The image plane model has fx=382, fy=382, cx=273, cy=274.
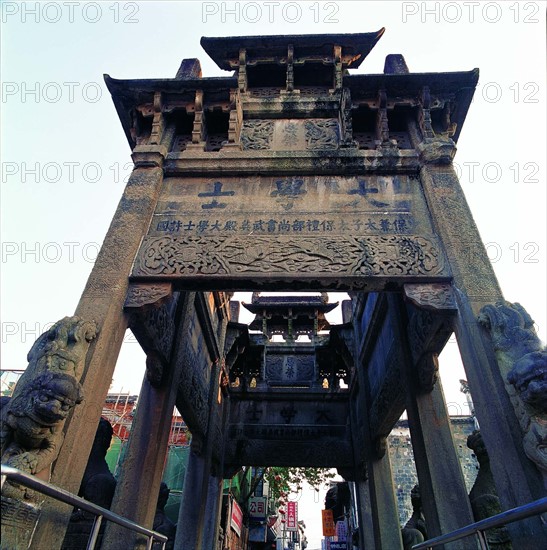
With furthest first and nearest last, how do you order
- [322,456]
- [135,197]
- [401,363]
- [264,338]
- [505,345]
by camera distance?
[264,338]
[322,456]
[401,363]
[135,197]
[505,345]

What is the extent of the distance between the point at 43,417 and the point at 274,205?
345 centimetres

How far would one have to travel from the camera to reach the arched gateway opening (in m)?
3.54

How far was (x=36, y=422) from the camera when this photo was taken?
3.05 meters

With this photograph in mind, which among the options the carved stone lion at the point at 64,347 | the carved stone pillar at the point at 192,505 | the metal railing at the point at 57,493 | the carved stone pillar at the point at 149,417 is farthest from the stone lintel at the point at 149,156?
the carved stone pillar at the point at 192,505

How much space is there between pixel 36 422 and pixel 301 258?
9.69ft

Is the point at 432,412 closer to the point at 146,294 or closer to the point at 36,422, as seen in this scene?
the point at 146,294

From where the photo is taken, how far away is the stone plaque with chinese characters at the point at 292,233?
4332mm

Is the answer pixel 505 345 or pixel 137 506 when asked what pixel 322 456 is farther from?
pixel 505 345

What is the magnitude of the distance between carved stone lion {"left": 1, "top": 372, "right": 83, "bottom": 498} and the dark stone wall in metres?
16.0

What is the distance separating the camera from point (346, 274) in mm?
4262

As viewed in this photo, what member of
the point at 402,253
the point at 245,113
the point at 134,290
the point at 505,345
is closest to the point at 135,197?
the point at 134,290

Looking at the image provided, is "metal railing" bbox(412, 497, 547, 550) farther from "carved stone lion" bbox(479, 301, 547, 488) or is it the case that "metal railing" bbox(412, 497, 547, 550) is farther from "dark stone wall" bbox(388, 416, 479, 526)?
"dark stone wall" bbox(388, 416, 479, 526)

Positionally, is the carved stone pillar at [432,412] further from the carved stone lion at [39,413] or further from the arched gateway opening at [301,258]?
the carved stone lion at [39,413]

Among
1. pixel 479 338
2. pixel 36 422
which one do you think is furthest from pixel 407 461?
pixel 36 422
